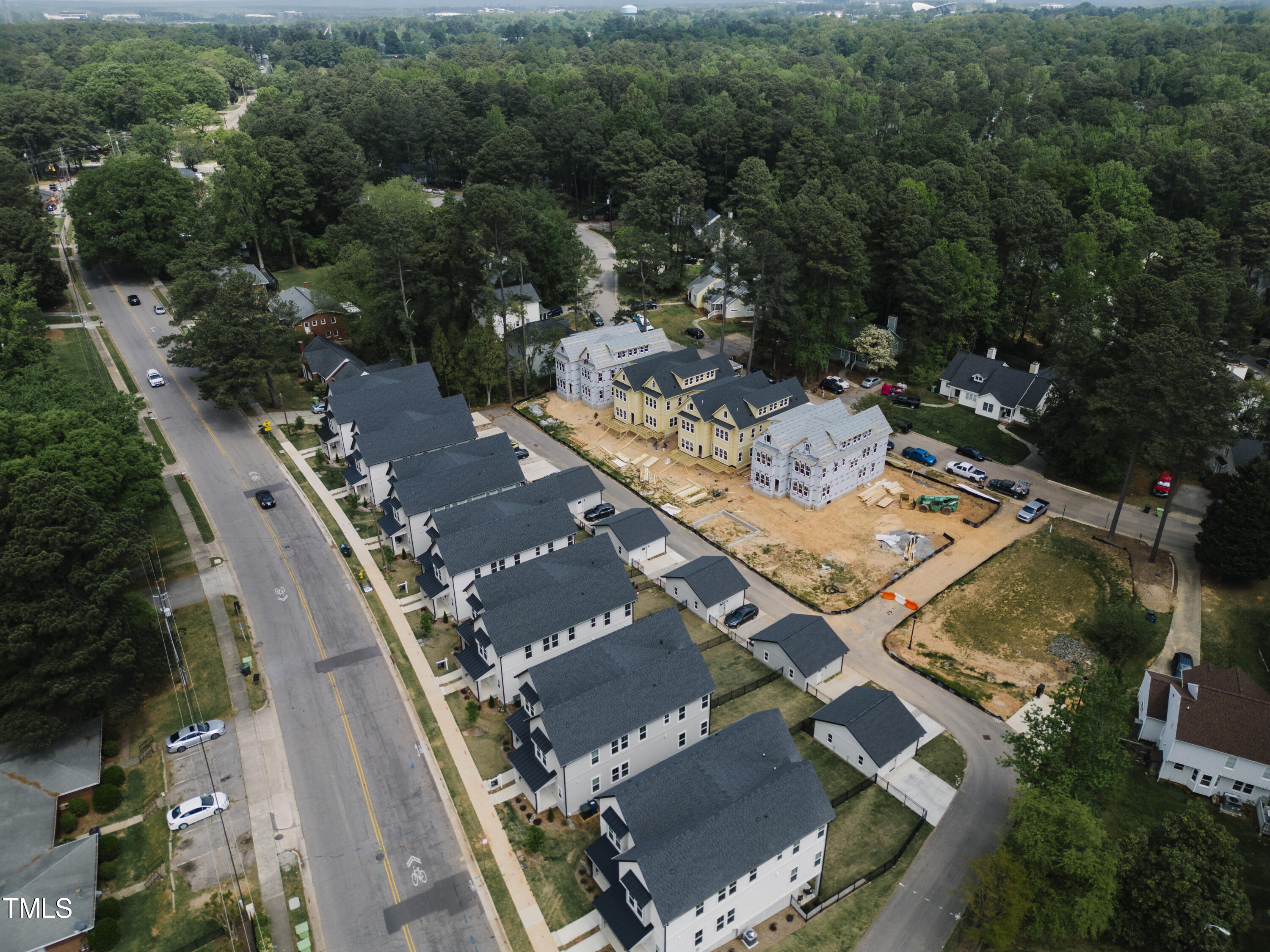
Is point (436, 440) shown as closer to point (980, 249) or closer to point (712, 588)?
point (712, 588)

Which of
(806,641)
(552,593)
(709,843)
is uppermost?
(552,593)

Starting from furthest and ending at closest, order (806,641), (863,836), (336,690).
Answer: (806,641) < (336,690) < (863,836)

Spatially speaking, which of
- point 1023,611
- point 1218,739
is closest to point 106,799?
point 1023,611

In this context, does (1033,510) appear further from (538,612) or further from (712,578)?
(538,612)

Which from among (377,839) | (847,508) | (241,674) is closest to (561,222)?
(847,508)

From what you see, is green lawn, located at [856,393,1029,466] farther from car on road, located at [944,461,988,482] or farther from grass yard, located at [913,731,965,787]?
grass yard, located at [913,731,965,787]

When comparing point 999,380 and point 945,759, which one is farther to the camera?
point 999,380

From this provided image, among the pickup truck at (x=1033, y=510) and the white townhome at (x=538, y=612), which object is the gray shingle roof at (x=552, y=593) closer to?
the white townhome at (x=538, y=612)
